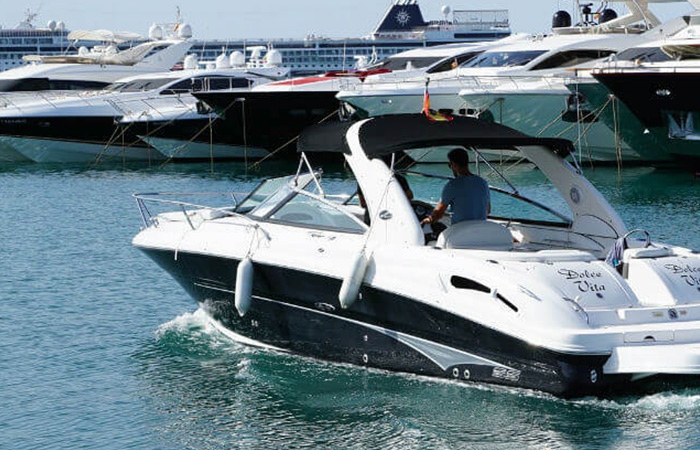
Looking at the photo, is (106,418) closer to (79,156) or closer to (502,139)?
(502,139)

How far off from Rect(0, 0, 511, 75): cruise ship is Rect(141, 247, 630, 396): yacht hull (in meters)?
85.2

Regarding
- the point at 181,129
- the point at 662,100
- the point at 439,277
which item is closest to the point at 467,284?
Answer: the point at 439,277

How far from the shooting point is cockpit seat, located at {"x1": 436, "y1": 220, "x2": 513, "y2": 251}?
30.1 ft

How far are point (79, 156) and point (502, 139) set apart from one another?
28313mm

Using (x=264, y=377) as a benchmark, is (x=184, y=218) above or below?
above

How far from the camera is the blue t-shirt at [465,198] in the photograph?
377 inches

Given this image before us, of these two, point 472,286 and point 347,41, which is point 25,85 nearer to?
point 472,286

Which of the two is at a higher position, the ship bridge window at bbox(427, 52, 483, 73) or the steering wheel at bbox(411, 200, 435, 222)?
the ship bridge window at bbox(427, 52, 483, 73)

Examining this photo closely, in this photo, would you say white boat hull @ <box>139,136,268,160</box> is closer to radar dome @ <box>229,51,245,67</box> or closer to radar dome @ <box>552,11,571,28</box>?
radar dome @ <box>552,11,571,28</box>

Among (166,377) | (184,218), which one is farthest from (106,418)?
(184,218)

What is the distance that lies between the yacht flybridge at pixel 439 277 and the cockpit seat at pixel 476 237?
11mm

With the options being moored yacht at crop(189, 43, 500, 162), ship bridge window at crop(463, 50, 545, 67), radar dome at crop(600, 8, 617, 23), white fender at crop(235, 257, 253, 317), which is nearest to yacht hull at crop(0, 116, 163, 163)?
A: moored yacht at crop(189, 43, 500, 162)

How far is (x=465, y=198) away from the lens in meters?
9.58

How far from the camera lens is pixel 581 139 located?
28.9 meters
